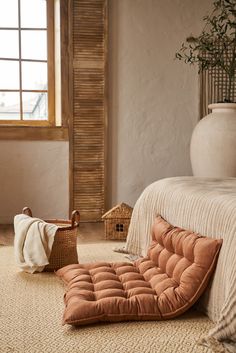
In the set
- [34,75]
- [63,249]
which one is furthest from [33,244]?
[34,75]

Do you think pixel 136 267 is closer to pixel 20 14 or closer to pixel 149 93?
pixel 149 93

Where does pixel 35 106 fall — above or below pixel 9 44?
below

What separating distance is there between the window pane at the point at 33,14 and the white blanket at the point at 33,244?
2293mm

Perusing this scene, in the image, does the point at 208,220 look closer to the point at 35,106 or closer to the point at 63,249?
the point at 63,249

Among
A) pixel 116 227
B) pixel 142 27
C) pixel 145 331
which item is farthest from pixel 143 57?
pixel 145 331

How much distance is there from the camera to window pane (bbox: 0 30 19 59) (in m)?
4.29

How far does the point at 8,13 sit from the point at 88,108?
111 centimetres

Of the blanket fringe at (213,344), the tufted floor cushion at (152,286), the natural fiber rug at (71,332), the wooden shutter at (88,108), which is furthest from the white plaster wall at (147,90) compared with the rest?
the blanket fringe at (213,344)

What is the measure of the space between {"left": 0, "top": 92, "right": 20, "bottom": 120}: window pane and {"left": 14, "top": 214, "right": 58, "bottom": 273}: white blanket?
1.85 meters

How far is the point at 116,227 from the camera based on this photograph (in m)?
3.66

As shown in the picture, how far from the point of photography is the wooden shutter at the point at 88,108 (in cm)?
423

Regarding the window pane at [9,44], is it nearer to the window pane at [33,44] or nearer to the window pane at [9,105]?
the window pane at [33,44]

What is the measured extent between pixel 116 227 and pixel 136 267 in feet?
3.80

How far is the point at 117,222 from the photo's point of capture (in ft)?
12.0
